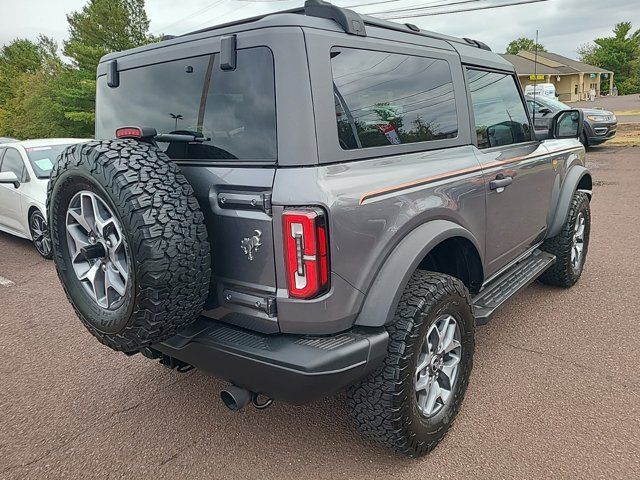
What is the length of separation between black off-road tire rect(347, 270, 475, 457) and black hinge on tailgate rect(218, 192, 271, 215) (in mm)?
808

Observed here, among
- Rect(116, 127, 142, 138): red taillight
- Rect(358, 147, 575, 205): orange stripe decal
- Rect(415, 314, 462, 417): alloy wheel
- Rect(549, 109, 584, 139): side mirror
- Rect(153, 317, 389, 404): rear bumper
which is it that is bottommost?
Rect(415, 314, 462, 417): alloy wheel

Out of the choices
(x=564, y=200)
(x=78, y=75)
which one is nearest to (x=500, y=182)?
(x=564, y=200)

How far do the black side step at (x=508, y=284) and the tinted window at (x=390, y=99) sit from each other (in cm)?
109

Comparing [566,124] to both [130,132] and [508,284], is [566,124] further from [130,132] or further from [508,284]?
[130,132]

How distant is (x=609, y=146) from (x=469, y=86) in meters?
15.3

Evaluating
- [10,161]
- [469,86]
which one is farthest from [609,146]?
[10,161]

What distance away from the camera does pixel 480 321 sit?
9.31ft

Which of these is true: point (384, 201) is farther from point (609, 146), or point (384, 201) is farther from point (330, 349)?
point (609, 146)

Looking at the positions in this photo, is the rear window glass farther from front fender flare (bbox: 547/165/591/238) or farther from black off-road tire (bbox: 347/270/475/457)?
front fender flare (bbox: 547/165/591/238)

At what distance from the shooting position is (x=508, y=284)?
343 centimetres

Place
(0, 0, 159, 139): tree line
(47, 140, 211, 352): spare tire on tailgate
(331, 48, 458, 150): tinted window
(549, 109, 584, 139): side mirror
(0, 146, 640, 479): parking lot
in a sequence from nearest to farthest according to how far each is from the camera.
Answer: (47, 140, 211, 352): spare tire on tailgate → (331, 48, 458, 150): tinted window → (0, 146, 640, 479): parking lot → (549, 109, 584, 139): side mirror → (0, 0, 159, 139): tree line

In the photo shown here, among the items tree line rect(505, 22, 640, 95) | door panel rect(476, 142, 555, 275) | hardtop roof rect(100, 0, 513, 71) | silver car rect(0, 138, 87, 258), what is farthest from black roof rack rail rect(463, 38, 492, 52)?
tree line rect(505, 22, 640, 95)

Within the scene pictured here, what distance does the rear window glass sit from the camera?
2025mm

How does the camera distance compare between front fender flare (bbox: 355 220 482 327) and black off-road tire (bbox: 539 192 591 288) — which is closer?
front fender flare (bbox: 355 220 482 327)
